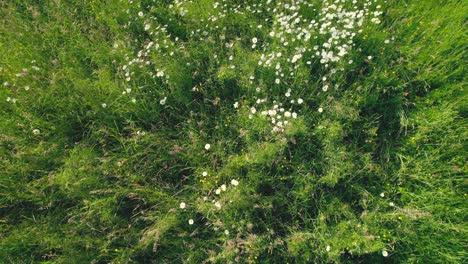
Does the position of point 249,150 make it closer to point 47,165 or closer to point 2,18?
point 47,165

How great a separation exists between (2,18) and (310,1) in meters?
4.14

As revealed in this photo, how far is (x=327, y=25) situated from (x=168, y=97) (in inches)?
75.5

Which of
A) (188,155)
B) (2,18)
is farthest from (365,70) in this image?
(2,18)

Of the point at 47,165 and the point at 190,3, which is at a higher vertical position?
the point at 190,3

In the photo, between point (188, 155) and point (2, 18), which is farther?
point (2, 18)

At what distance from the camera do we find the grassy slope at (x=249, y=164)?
2.65 m

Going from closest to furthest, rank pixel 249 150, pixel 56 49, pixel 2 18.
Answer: pixel 249 150
pixel 56 49
pixel 2 18

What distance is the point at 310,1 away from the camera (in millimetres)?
3684

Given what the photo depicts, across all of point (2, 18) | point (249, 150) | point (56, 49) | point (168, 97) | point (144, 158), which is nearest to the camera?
point (249, 150)

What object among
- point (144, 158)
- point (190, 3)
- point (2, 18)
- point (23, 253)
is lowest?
point (23, 253)

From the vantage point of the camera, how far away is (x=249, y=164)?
2.93 metres

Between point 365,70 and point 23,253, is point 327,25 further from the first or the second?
point 23,253

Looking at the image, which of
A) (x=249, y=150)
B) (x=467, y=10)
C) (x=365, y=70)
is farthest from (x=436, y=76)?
(x=249, y=150)

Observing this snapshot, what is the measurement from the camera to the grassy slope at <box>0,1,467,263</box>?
265 centimetres
